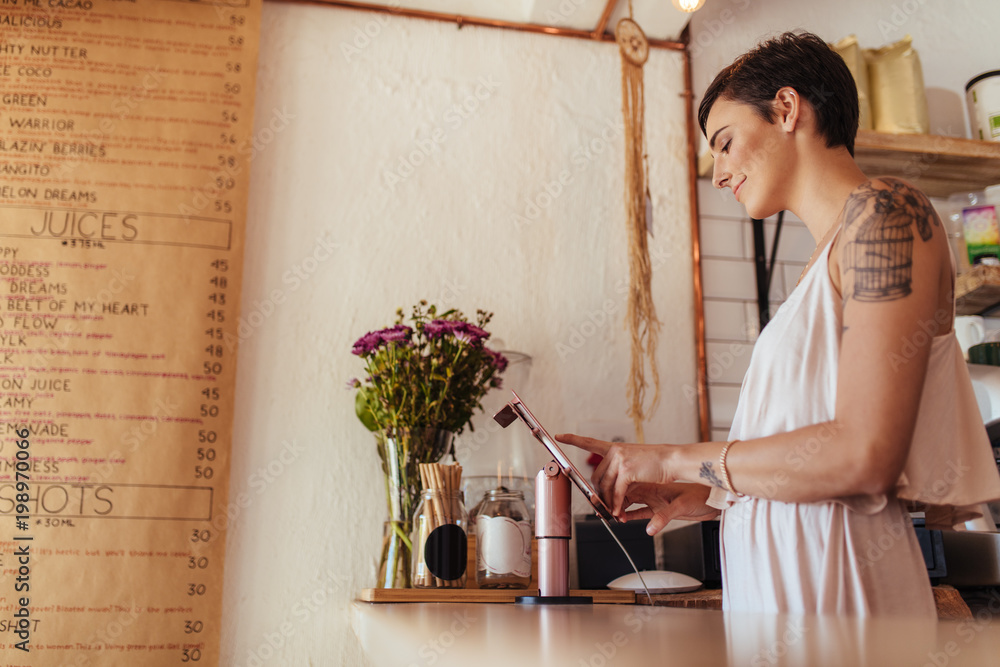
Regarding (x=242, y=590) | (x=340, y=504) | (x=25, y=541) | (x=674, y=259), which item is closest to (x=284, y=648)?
(x=242, y=590)

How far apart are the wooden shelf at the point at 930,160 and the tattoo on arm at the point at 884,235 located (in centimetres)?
101

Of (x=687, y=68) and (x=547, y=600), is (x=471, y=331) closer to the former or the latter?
(x=547, y=600)

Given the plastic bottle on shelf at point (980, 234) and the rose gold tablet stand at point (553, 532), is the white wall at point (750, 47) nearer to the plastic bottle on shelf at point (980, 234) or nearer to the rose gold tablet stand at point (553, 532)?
the plastic bottle on shelf at point (980, 234)

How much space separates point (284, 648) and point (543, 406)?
72cm

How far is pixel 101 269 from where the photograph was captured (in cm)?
165

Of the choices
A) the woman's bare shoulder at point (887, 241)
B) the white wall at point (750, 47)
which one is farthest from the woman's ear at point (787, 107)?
the white wall at point (750, 47)

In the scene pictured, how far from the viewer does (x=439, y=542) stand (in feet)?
4.33

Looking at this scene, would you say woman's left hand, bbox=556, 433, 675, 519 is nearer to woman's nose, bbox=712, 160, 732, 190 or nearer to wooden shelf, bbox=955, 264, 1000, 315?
woman's nose, bbox=712, 160, 732, 190

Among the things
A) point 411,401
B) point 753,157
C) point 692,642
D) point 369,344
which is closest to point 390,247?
point 369,344

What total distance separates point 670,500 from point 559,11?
129 cm

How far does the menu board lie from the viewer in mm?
1523

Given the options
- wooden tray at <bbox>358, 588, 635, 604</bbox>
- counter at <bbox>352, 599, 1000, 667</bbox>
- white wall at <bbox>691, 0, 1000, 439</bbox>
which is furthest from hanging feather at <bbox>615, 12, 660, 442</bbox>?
counter at <bbox>352, 599, 1000, 667</bbox>

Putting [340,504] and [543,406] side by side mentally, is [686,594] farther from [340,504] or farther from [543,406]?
[340,504]

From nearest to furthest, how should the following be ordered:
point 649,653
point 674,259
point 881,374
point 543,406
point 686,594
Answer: point 649,653 → point 881,374 → point 686,594 → point 543,406 → point 674,259
